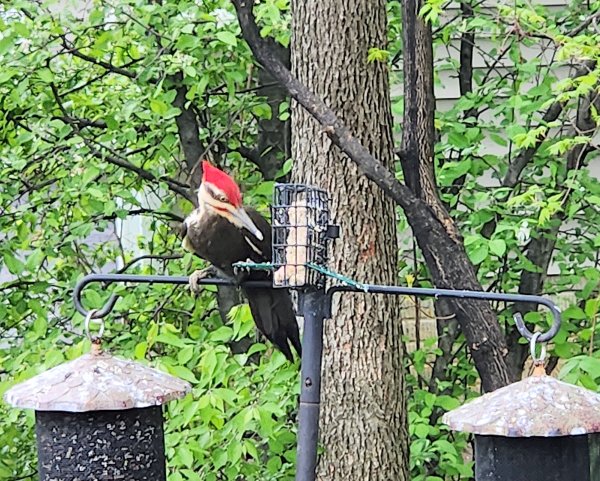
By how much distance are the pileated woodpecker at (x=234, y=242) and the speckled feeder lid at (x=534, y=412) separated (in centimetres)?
87

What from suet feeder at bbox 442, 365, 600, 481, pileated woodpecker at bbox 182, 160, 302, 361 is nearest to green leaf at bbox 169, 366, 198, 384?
pileated woodpecker at bbox 182, 160, 302, 361

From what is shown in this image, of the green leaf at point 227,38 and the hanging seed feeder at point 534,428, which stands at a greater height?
the green leaf at point 227,38

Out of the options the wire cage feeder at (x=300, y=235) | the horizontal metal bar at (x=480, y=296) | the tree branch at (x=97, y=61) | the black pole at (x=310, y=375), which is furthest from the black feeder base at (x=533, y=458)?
the tree branch at (x=97, y=61)

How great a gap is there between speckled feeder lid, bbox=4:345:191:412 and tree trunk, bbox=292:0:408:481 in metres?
1.38

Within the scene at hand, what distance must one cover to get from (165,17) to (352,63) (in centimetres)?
88

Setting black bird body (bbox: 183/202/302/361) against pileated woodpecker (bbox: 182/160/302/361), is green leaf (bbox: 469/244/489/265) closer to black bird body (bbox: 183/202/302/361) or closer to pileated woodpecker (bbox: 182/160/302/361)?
pileated woodpecker (bbox: 182/160/302/361)

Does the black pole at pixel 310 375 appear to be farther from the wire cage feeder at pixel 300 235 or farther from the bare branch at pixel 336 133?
the bare branch at pixel 336 133

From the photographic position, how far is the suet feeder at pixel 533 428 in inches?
61.8

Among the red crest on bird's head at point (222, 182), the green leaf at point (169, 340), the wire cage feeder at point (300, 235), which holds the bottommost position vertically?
the green leaf at point (169, 340)

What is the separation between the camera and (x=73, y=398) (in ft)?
5.91

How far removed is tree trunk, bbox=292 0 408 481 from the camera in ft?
10.6

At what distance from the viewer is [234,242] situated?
275cm

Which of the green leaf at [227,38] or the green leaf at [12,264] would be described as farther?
the green leaf at [12,264]

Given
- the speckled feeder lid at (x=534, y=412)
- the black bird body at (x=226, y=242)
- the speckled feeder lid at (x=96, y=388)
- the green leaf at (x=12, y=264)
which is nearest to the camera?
the speckled feeder lid at (x=534, y=412)
